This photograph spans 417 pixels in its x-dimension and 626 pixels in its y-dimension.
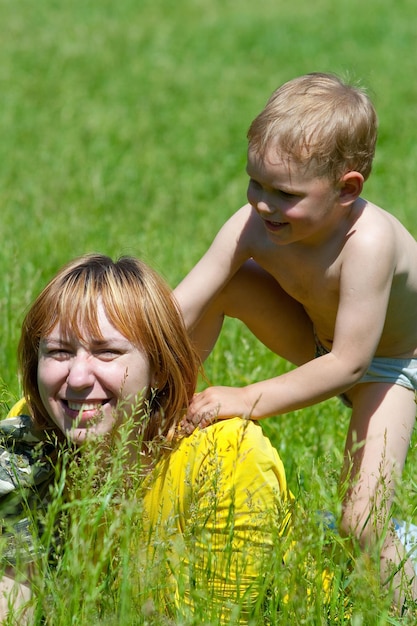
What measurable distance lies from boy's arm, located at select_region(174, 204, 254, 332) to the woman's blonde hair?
0.29m

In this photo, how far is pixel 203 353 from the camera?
363 centimetres

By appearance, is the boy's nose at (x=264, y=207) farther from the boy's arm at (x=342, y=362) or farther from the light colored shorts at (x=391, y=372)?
the light colored shorts at (x=391, y=372)

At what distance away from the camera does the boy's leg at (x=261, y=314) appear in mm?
3482

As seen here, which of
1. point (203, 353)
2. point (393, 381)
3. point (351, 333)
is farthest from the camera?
point (203, 353)

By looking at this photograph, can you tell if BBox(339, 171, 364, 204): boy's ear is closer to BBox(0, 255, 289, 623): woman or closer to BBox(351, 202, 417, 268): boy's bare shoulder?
BBox(351, 202, 417, 268): boy's bare shoulder

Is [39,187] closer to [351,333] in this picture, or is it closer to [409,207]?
Result: [409,207]

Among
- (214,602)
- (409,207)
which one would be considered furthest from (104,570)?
(409,207)

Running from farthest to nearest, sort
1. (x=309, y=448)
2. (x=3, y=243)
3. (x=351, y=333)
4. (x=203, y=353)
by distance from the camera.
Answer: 1. (x=3, y=243)
2. (x=309, y=448)
3. (x=203, y=353)
4. (x=351, y=333)

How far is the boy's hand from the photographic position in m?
2.99

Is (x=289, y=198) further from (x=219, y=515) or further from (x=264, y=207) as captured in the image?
(x=219, y=515)

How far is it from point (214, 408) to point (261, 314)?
600 millimetres

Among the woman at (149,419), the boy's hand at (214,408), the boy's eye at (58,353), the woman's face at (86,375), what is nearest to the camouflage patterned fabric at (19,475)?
the woman at (149,419)

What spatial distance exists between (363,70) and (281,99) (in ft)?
30.8

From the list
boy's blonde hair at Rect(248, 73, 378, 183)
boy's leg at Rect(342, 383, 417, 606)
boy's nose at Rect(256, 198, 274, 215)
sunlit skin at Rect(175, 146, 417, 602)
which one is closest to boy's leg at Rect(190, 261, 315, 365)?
sunlit skin at Rect(175, 146, 417, 602)
